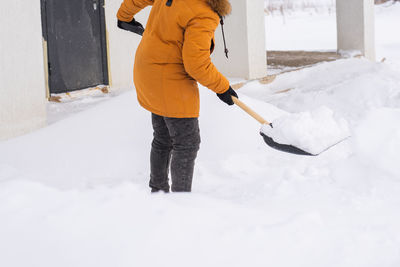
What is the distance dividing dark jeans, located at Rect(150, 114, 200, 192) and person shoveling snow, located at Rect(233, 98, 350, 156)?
28 cm

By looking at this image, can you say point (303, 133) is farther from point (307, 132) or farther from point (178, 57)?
point (178, 57)

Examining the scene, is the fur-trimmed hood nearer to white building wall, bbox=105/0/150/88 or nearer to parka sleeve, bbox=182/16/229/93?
parka sleeve, bbox=182/16/229/93

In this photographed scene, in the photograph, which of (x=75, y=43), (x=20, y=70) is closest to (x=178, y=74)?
(x=20, y=70)

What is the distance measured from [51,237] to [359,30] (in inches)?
348

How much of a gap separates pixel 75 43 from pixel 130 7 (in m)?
3.47

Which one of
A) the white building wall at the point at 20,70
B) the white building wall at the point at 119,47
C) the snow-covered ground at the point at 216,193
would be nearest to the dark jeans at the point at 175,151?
the snow-covered ground at the point at 216,193

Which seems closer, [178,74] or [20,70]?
[178,74]

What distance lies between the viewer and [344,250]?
2.12 m

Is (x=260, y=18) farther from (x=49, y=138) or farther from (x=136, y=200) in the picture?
(x=136, y=200)

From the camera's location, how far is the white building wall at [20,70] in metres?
4.35

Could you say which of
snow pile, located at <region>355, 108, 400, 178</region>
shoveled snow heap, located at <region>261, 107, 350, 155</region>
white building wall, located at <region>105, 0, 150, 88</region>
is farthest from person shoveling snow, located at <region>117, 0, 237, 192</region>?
white building wall, located at <region>105, 0, 150, 88</region>

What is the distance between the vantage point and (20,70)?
14.7 feet

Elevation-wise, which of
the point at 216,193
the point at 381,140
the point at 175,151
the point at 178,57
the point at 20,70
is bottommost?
the point at 216,193

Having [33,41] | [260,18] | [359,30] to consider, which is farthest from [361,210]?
[359,30]
